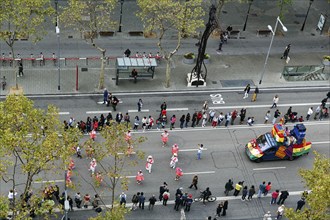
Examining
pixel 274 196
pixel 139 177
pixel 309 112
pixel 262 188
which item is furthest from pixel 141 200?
pixel 309 112

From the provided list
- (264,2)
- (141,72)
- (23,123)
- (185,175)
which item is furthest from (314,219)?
(264,2)

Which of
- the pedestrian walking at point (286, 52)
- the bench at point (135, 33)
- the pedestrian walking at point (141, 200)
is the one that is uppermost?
the pedestrian walking at point (286, 52)

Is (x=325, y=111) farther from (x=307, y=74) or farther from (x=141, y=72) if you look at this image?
(x=141, y=72)

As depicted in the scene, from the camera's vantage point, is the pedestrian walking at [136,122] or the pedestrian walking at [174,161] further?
the pedestrian walking at [136,122]

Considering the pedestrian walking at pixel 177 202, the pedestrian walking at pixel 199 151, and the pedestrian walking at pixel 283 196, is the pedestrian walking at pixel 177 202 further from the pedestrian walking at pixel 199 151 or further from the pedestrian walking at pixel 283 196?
the pedestrian walking at pixel 283 196

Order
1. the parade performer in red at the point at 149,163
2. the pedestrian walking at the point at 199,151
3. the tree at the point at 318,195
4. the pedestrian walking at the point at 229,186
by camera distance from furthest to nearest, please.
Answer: the pedestrian walking at the point at 199,151 → the parade performer in red at the point at 149,163 → the pedestrian walking at the point at 229,186 → the tree at the point at 318,195

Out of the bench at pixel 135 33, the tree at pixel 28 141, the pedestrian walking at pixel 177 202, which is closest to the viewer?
the tree at pixel 28 141

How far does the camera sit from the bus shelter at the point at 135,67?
46438 millimetres

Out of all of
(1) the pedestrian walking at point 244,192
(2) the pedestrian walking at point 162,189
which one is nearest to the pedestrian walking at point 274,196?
(1) the pedestrian walking at point 244,192

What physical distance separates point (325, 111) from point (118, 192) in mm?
20476

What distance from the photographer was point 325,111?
150 feet

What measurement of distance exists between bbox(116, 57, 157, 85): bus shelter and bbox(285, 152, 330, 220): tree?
20.7 meters

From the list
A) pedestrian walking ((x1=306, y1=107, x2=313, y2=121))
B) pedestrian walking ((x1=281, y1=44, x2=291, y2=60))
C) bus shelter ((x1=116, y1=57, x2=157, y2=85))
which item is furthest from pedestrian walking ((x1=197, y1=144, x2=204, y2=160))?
pedestrian walking ((x1=281, y1=44, x2=291, y2=60))

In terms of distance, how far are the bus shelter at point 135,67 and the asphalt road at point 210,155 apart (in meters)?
2.37
